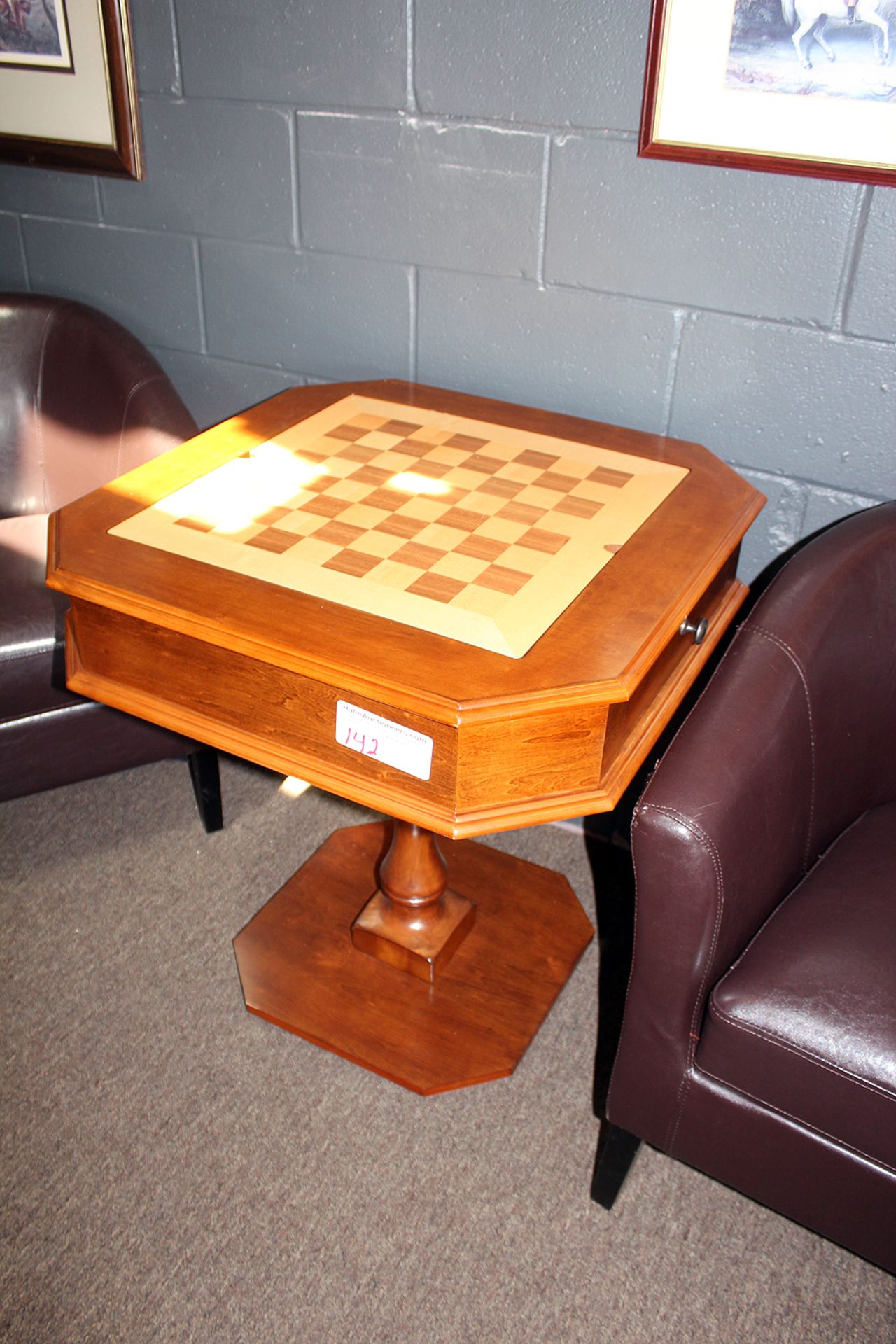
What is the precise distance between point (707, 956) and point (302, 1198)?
781mm

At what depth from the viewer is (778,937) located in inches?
56.1

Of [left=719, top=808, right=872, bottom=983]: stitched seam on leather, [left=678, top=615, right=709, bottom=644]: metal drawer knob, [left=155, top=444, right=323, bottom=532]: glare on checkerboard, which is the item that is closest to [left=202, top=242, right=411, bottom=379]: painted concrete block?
[left=155, top=444, right=323, bottom=532]: glare on checkerboard

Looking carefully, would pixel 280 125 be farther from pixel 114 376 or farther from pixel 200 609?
pixel 200 609

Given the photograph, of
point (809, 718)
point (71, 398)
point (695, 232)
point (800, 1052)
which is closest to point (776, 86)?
point (695, 232)

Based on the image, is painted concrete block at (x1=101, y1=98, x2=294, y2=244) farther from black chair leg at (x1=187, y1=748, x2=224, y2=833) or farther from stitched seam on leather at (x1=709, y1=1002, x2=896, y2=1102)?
stitched seam on leather at (x1=709, y1=1002, x2=896, y2=1102)

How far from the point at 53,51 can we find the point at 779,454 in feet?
5.52

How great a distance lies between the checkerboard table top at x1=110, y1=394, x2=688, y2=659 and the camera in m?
1.39

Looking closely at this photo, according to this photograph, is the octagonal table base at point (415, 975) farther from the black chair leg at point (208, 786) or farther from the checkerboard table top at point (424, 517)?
the checkerboard table top at point (424, 517)

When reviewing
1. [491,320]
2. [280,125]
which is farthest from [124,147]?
Answer: [491,320]

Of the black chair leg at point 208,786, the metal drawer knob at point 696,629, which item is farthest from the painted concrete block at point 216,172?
the metal drawer knob at point 696,629

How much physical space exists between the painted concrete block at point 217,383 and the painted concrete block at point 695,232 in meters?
0.71

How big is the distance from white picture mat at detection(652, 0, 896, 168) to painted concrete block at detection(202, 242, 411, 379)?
0.60 m

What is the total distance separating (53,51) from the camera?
87.0 inches

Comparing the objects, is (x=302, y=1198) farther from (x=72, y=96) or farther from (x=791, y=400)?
(x=72, y=96)
